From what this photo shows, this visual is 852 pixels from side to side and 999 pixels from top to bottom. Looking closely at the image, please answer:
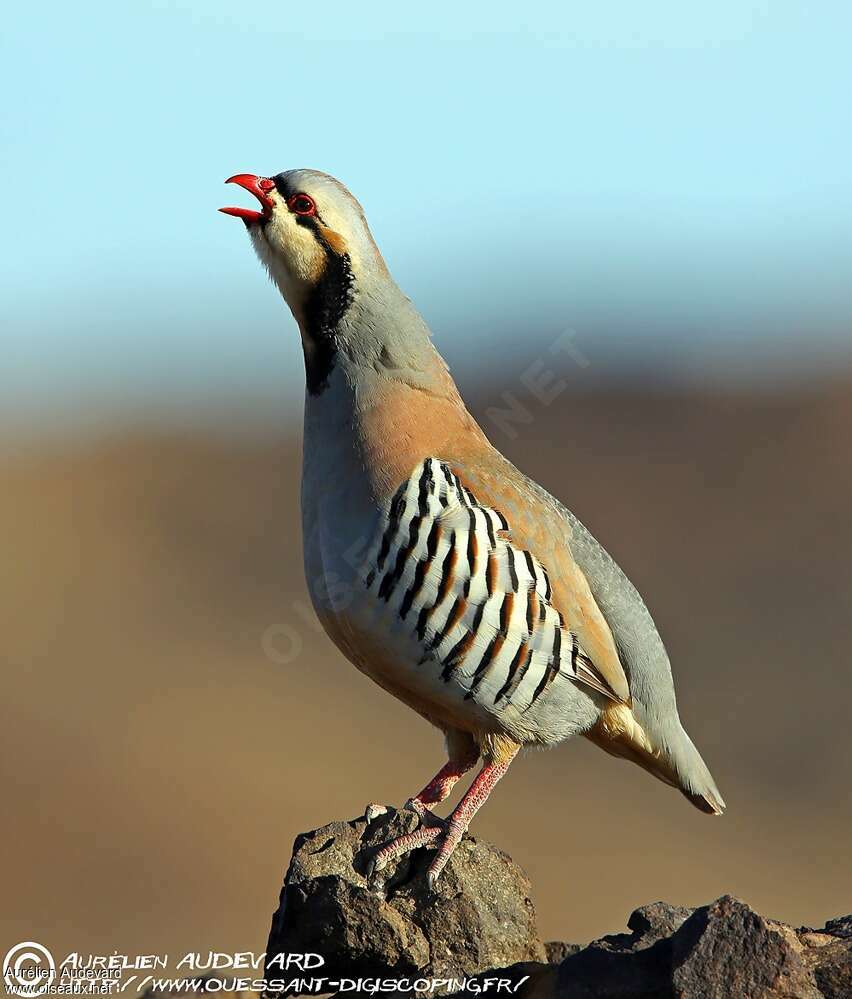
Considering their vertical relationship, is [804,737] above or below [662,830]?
above

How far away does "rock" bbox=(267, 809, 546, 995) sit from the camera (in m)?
5.80

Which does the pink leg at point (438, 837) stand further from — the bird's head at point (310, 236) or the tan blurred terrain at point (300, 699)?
the tan blurred terrain at point (300, 699)

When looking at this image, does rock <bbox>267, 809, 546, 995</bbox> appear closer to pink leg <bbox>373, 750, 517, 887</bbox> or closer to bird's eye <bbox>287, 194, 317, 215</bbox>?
pink leg <bbox>373, 750, 517, 887</bbox>

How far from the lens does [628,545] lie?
94.9ft

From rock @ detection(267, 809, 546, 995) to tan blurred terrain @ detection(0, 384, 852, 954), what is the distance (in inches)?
129

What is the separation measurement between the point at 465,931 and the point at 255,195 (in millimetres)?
3589

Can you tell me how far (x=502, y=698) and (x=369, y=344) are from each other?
5.92 ft

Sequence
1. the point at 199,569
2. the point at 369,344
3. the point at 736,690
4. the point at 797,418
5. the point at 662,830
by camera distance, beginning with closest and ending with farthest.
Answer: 1. the point at 369,344
2. the point at 662,830
3. the point at 736,690
4. the point at 199,569
5. the point at 797,418

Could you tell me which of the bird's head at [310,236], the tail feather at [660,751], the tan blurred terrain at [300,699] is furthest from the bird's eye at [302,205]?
the tan blurred terrain at [300,699]

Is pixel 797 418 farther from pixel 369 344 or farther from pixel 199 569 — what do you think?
pixel 369 344

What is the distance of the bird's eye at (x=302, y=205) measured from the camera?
22.7ft

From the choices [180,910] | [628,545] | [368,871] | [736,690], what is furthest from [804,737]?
[368,871]

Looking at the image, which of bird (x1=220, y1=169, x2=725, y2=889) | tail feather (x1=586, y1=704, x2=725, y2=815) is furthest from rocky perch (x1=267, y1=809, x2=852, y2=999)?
tail feather (x1=586, y1=704, x2=725, y2=815)

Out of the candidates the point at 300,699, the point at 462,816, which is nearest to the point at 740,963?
the point at 462,816
